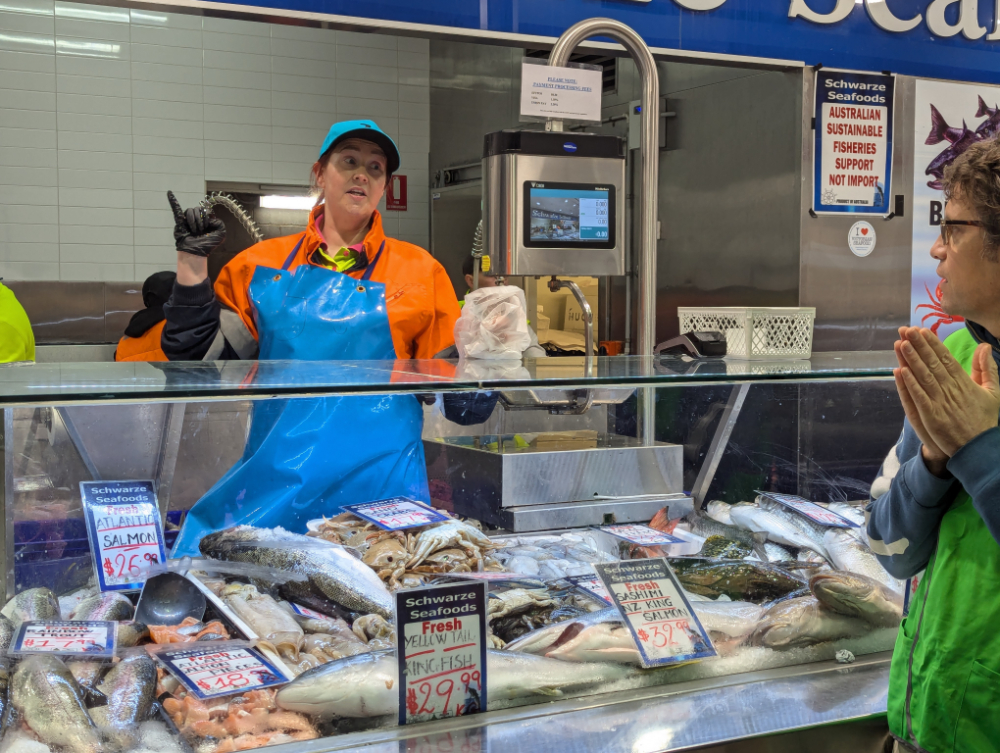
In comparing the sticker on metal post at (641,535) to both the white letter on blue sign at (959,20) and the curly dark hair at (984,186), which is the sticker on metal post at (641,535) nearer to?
the curly dark hair at (984,186)

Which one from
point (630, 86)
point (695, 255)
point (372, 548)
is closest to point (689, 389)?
point (372, 548)

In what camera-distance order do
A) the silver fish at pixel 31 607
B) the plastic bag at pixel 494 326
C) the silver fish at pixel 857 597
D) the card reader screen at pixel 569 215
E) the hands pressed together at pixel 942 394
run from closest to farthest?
the hands pressed together at pixel 942 394, the silver fish at pixel 31 607, the silver fish at pixel 857 597, the plastic bag at pixel 494 326, the card reader screen at pixel 569 215

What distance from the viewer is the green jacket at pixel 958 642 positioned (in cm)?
130

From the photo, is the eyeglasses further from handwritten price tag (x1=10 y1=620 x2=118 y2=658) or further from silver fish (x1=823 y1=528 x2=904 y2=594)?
handwritten price tag (x1=10 y1=620 x2=118 y2=658)

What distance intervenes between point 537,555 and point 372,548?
0.34 metres

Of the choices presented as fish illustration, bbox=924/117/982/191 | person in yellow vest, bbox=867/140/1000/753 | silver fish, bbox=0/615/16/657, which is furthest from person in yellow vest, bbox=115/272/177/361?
fish illustration, bbox=924/117/982/191

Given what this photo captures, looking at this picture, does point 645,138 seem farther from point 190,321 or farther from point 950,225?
point 950,225

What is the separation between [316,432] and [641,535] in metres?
0.79

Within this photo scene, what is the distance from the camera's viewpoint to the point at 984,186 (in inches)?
50.8

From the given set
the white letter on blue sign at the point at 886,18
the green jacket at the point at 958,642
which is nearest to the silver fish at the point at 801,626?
the green jacket at the point at 958,642

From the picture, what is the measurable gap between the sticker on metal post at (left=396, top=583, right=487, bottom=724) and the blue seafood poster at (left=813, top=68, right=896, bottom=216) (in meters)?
3.76

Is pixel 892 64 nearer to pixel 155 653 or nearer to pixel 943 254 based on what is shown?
pixel 943 254

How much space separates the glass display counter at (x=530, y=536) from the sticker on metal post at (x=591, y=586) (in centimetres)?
1

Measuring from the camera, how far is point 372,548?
1853 mm
